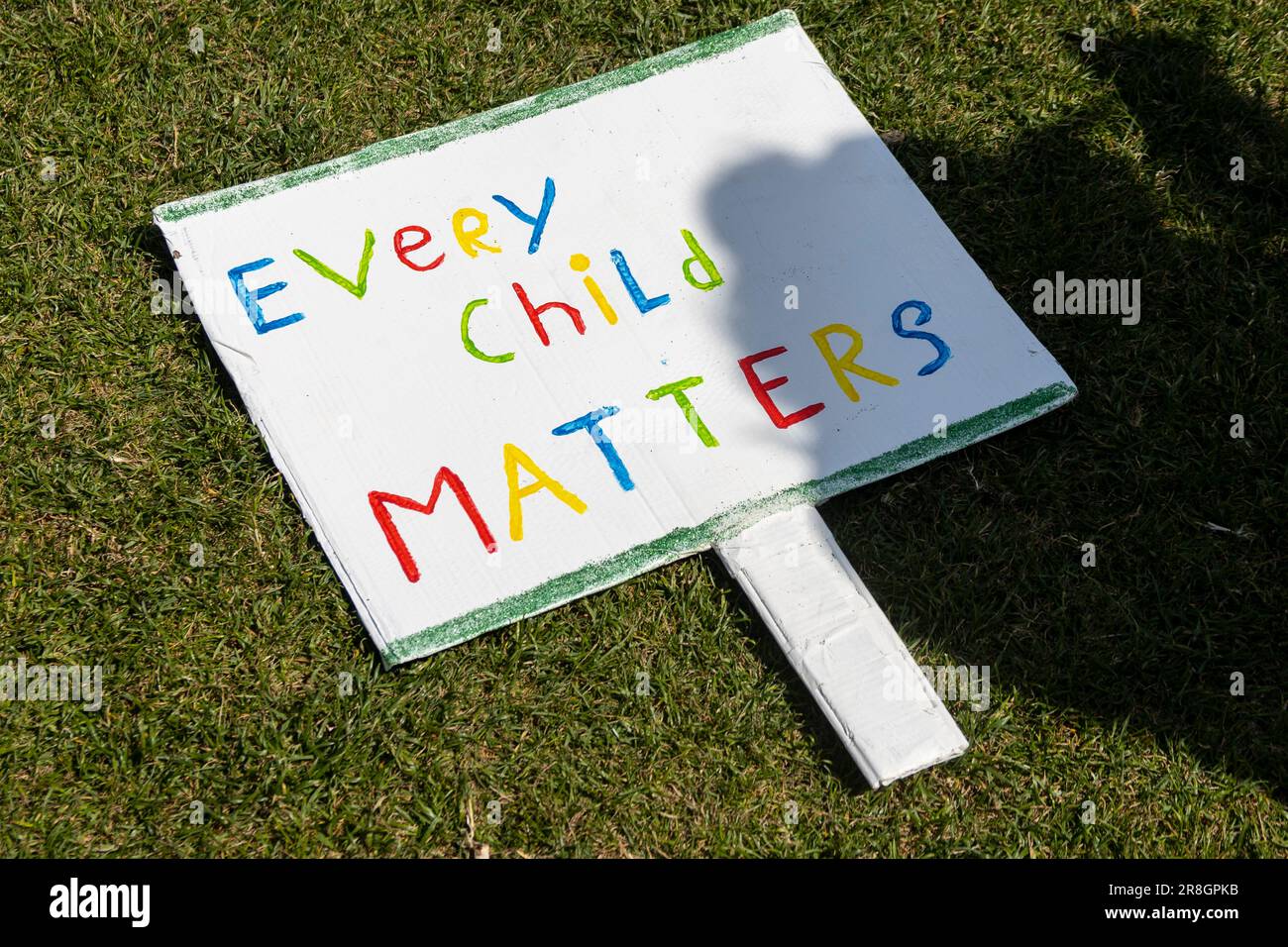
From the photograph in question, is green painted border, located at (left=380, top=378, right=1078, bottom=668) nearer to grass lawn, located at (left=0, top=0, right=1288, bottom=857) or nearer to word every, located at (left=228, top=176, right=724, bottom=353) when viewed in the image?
grass lawn, located at (left=0, top=0, right=1288, bottom=857)

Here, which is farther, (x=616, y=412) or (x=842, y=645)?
(x=616, y=412)

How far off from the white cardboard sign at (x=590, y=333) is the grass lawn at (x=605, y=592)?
0.30ft

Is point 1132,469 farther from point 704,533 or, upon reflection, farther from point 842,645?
point 704,533

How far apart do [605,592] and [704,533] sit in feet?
0.79

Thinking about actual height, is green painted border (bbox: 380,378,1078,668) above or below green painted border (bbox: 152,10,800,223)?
below

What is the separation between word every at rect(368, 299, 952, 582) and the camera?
2.45 meters

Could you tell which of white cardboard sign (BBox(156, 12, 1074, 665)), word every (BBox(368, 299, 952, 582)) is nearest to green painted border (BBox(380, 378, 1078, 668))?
white cardboard sign (BBox(156, 12, 1074, 665))

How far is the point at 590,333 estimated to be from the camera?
2.66 metres

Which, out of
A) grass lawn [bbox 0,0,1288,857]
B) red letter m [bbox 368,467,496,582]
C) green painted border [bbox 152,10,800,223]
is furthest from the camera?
green painted border [bbox 152,10,800,223]

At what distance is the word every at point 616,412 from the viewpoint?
245 cm

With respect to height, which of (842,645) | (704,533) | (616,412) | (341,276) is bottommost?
(842,645)

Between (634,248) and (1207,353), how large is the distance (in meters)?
1.38

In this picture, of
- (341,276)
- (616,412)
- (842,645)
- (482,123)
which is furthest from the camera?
(482,123)

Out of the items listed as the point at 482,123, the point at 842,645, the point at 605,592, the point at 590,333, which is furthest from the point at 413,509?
the point at 482,123
